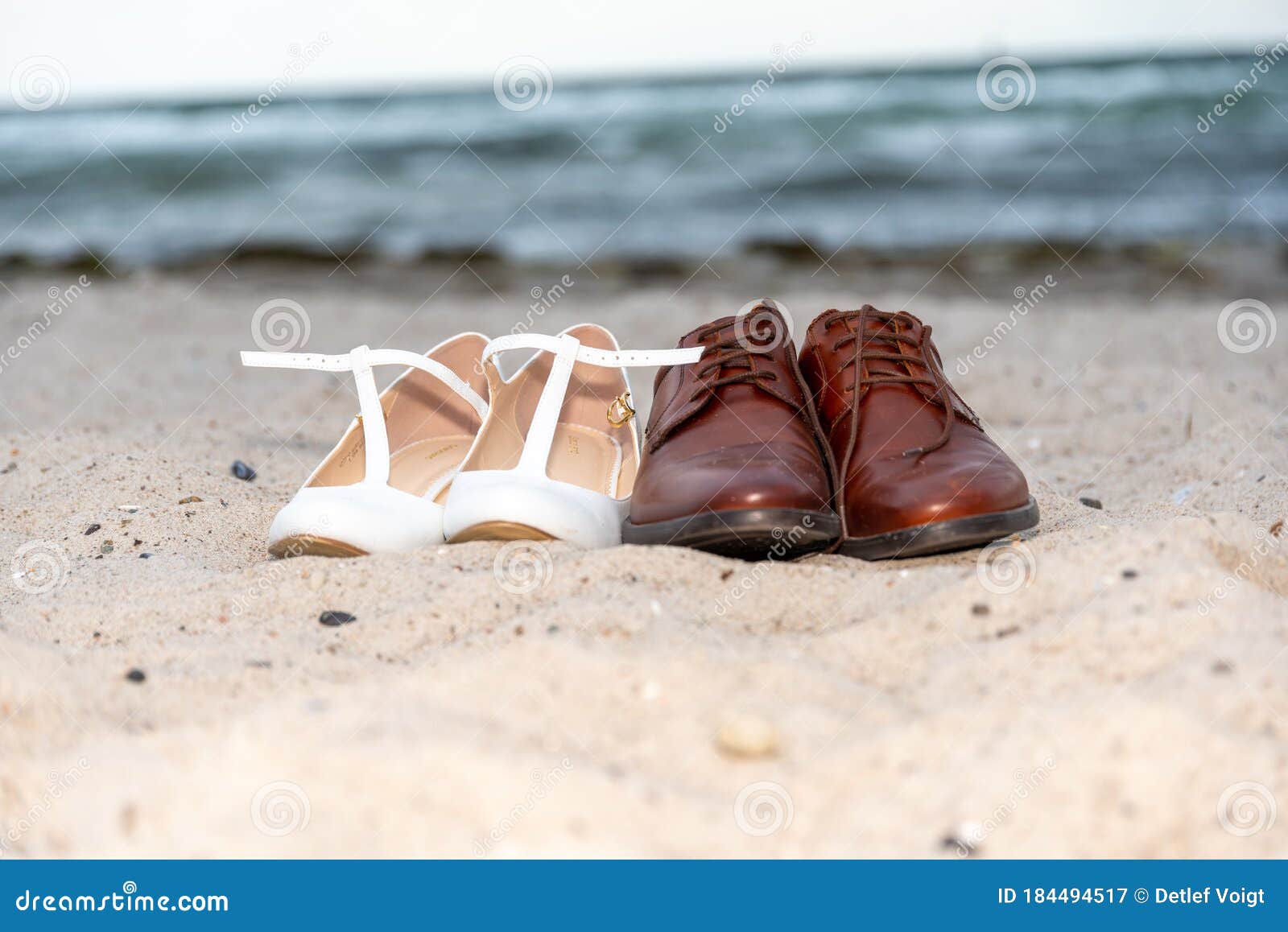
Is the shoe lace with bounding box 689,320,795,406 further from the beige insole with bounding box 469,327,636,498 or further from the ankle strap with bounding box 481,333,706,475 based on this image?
the beige insole with bounding box 469,327,636,498

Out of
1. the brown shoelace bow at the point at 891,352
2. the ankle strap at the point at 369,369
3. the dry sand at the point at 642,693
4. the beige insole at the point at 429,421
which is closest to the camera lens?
the dry sand at the point at 642,693

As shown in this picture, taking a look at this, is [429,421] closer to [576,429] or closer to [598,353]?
[576,429]

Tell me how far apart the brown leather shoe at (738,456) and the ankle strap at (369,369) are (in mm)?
530

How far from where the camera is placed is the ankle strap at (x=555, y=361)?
212cm

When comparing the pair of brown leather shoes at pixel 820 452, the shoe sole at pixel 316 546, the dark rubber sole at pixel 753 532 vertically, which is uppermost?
the pair of brown leather shoes at pixel 820 452

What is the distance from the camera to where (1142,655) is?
4.64ft

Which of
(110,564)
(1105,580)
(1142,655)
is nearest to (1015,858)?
(1142,655)

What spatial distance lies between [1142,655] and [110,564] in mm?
1915

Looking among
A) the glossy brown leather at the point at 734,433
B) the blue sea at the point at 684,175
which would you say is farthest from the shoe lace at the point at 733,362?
the blue sea at the point at 684,175

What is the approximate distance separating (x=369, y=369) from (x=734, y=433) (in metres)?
0.86

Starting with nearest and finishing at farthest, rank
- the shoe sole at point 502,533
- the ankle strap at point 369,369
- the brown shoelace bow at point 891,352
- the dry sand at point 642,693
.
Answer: the dry sand at point 642,693, the shoe sole at point 502,533, the brown shoelace bow at point 891,352, the ankle strap at point 369,369

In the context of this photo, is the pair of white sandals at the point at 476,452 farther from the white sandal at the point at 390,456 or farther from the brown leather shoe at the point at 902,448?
the brown leather shoe at the point at 902,448

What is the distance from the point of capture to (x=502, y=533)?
78.1 inches

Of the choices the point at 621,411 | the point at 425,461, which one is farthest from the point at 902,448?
the point at 425,461
